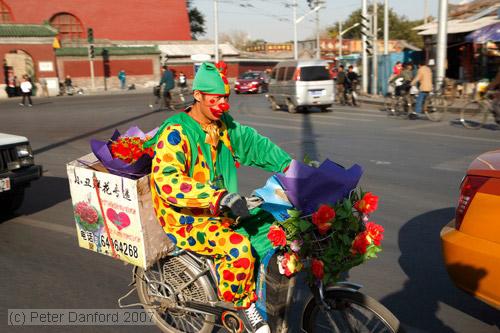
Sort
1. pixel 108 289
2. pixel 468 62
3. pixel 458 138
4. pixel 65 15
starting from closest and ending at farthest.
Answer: pixel 108 289
pixel 458 138
pixel 468 62
pixel 65 15

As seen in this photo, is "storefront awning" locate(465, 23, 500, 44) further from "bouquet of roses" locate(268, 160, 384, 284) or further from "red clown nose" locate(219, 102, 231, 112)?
"bouquet of roses" locate(268, 160, 384, 284)

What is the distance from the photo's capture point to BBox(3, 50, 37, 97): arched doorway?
38.9 meters

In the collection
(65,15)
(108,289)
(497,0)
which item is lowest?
(108,289)

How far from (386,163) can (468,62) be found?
18.5 meters

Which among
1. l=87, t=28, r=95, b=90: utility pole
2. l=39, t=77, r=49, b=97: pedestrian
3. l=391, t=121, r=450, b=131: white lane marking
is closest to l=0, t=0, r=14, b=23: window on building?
l=87, t=28, r=95, b=90: utility pole

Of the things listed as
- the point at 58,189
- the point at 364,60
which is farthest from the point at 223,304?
the point at 364,60

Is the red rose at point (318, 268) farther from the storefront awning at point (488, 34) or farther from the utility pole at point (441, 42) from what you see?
the storefront awning at point (488, 34)

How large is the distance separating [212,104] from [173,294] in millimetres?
1279

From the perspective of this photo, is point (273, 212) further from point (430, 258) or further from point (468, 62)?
point (468, 62)

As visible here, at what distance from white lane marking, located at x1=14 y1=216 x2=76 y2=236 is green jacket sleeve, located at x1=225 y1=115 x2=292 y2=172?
3.35 meters

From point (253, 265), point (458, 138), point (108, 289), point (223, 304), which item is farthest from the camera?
point (458, 138)

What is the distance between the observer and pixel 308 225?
8.53ft

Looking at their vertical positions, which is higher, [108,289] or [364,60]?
[364,60]

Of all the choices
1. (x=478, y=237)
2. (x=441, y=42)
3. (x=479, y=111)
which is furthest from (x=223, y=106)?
(x=441, y=42)
